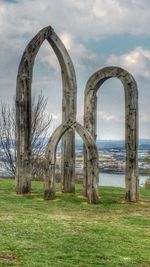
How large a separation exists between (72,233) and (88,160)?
18.1ft

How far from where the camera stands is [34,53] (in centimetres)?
1773

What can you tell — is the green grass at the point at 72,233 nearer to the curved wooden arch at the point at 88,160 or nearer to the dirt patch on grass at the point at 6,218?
the dirt patch on grass at the point at 6,218

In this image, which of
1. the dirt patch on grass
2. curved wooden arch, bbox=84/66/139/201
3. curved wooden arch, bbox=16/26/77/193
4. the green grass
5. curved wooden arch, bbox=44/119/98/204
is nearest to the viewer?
the green grass

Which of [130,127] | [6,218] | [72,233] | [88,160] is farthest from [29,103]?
[72,233]

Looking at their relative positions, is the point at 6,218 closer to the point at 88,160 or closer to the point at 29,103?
the point at 88,160

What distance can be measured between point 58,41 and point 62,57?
62 cm

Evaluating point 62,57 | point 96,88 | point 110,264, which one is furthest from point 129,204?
point 110,264

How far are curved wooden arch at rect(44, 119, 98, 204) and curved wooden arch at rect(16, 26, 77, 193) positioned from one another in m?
0.83

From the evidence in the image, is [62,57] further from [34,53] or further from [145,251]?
[145,251]

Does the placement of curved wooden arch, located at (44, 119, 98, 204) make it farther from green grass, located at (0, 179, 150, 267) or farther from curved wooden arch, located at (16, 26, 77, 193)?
curved wooden arch, located at (16, 26, 77, 193)

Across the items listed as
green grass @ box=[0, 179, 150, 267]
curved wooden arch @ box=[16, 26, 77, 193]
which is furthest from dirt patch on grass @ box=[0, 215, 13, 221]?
curved wooden arch @ box=[16, 26, 77, 193]

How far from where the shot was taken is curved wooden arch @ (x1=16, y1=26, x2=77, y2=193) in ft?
56.9

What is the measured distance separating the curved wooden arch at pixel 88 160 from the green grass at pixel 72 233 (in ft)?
1.22

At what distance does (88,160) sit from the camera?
1555cm
